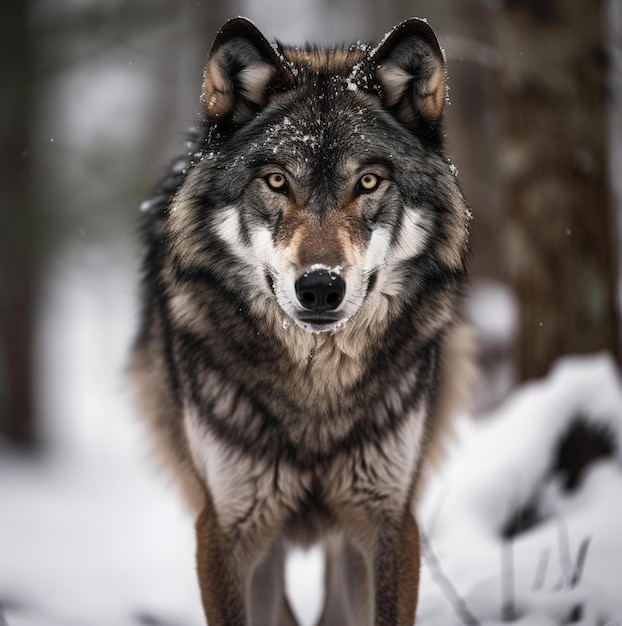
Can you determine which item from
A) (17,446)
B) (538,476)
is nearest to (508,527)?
(538,476)

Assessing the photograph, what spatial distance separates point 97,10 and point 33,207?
8.74ft

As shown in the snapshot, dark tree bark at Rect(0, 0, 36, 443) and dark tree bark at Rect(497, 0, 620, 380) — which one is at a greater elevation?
dark tree bark at Rect(0, 0, 36, 443)

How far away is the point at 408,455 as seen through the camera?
117 inches

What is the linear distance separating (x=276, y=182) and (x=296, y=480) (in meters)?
1.09

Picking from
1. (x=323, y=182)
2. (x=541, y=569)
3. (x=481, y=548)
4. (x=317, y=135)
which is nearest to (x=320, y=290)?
(x=323, y=182)

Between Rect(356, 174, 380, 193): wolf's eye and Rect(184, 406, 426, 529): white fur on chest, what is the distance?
2.95 ft

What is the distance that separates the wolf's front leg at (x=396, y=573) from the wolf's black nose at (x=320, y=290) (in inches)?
37.8

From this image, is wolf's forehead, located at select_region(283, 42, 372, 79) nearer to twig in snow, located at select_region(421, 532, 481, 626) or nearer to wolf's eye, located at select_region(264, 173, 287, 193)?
wolf's eye, located at select_region(264, 173, 287, 193)

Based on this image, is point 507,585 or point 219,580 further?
point 507,585

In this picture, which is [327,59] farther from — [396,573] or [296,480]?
[396,573]

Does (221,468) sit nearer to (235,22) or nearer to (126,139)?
(235,22)

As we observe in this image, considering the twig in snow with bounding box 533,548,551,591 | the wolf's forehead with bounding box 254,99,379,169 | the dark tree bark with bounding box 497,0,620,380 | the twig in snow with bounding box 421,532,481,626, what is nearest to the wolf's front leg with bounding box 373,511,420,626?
the twig in snow with bounding box 421,532,481,626

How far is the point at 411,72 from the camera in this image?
281 cm

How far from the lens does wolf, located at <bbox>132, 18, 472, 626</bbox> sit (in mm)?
2684
